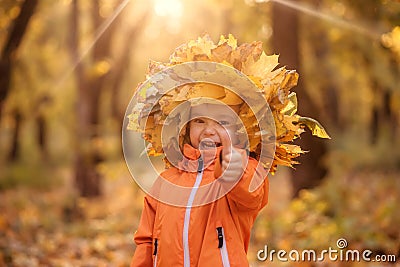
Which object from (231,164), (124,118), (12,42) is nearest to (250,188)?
(231,164)

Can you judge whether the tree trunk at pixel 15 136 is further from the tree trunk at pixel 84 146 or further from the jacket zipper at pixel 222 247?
the jacket zipper at pixel 222 247

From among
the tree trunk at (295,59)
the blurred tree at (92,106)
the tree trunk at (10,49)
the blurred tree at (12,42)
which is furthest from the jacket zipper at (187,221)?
the blurred tree at (92,106)

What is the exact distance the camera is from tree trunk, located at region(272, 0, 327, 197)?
10812 millimetres

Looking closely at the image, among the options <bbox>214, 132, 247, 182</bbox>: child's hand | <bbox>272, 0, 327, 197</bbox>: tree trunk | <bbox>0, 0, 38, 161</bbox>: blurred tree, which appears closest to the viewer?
<bbox>214, 132, 247, 182</bbox>: child's hand

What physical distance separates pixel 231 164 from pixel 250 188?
194 millimetres

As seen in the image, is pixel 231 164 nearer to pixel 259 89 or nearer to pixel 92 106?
pixel 259 89

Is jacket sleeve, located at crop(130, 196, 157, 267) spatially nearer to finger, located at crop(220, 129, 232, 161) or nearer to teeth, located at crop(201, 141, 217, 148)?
teeth, located at crop(201, 141, 217, 148)

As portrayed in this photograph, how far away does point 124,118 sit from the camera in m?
4.02

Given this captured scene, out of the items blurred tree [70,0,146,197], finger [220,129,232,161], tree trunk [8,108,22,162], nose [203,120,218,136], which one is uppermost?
tree trunk [8,108,22,162]

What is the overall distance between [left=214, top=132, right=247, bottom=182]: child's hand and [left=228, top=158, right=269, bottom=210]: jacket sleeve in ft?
0.19

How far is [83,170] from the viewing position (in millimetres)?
15641

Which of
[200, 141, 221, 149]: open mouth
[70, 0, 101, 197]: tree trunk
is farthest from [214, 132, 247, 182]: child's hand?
[70, 0, 101, 197]: tree trunk

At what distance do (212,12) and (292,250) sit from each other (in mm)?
15365

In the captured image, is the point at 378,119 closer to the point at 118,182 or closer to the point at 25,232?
the point at 118,182
